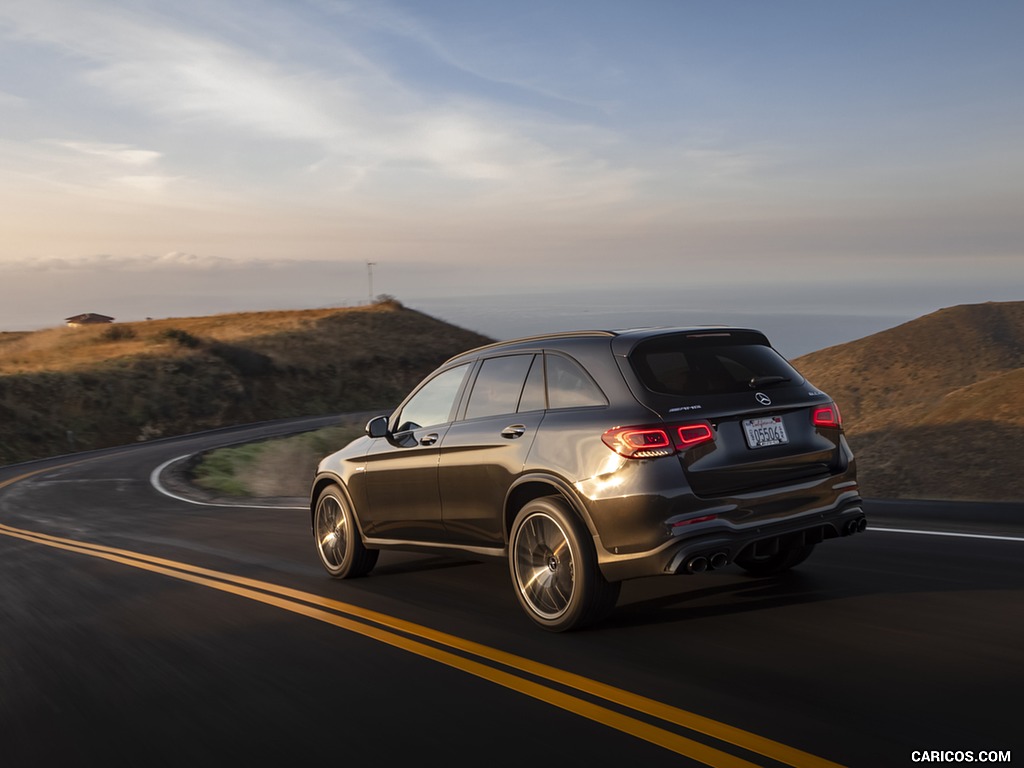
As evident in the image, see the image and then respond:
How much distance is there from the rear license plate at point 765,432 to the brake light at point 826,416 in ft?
1.03

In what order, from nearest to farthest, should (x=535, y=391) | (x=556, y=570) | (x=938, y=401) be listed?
1. (x=556, y=570)
2. (x=535, y=391)
3. (x=938, y=401)

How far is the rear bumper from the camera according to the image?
540cm

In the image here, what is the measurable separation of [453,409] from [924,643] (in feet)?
11.2

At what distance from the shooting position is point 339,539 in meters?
8.39

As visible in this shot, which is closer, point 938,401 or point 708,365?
point 708,365

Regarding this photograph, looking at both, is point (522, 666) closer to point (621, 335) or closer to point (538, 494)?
point (538, 494)

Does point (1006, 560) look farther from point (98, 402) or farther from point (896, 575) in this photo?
point (98, 402)

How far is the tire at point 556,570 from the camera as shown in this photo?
Answer: 574 centimetres

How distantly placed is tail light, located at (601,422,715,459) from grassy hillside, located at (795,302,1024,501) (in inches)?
380

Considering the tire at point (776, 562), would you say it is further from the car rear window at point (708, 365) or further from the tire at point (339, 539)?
the tire at point (339, 539)

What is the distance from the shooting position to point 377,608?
7043 mm

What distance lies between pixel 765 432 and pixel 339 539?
4027 mm

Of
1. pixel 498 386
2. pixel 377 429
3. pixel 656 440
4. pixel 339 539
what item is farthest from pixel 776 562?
pixel 339 539

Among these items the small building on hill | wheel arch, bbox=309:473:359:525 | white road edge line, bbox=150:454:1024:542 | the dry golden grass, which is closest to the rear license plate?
white road edge line, bbox=150:454:1024:542
